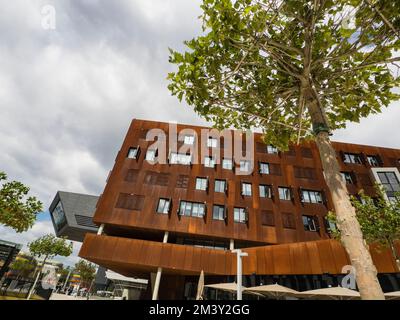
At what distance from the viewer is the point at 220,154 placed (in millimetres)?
28719

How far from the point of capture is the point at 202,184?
86.4 feet

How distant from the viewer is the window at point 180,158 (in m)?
27.4

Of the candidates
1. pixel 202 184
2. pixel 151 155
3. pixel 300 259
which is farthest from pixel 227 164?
pixel 300 259

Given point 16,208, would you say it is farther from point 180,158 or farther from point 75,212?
point 75,212

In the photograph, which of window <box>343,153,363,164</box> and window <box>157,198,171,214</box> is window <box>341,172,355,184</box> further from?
window <box>157,198,171,214</box>

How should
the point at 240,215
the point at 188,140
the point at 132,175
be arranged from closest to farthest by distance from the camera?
the point at 240,215, the point at 132,175, the point at 188,140

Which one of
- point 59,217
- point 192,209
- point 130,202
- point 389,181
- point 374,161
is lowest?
point 130,202

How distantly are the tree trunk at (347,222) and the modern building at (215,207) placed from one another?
15.7m

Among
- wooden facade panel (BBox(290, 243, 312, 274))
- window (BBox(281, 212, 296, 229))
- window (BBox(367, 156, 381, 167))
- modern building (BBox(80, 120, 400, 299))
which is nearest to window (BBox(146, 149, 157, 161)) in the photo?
modern building (BBox(80, 120, 400, 299))

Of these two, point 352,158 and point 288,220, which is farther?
point 352,158

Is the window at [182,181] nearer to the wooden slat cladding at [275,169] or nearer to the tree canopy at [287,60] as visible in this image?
the wooden slat cladding at [275,169]

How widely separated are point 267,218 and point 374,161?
747 inches

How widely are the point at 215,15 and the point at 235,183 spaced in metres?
22.7

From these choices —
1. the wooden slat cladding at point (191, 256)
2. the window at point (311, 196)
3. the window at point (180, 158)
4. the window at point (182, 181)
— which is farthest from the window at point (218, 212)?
the window at point (311, 196)
